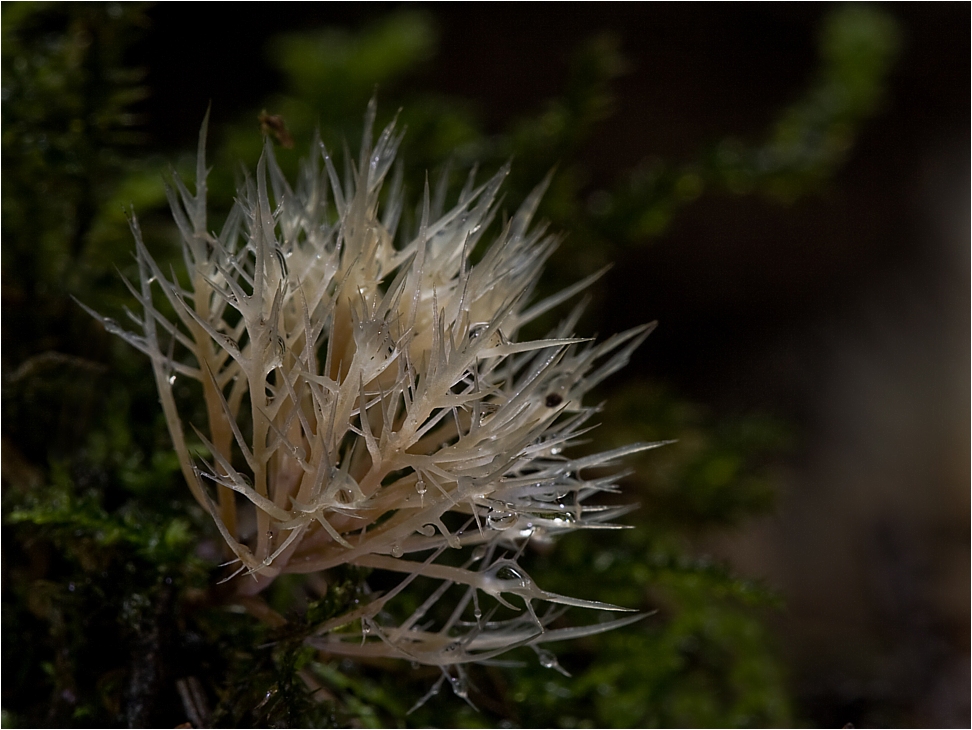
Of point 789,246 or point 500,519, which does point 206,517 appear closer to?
point 500,519

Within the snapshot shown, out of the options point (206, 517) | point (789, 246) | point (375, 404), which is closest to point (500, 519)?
point (375, 404)

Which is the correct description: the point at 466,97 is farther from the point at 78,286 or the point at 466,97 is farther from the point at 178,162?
the point at 78,286

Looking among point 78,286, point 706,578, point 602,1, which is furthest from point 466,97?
point 706,578

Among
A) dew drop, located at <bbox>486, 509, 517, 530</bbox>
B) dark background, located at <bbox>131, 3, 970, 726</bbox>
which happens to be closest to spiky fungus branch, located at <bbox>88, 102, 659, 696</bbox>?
dew drop, located at <bbox>486, 509, 517, 530</bbox>

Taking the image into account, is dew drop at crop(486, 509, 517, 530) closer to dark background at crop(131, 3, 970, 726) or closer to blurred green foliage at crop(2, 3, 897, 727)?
blurred green foliage at crop(2, 3, 897, 727)

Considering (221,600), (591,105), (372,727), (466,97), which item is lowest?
(372,727)

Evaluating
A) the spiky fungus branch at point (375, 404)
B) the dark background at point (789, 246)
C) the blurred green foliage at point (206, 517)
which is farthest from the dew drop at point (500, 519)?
the dark background at point (789, 246)
